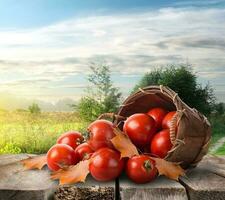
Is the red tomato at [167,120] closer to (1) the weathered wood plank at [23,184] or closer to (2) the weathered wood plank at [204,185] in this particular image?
(2) the weathered wood plank at [204,185]

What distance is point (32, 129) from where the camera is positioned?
25.7 ft

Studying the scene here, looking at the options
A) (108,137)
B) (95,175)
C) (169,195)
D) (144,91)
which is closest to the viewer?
(169,195)

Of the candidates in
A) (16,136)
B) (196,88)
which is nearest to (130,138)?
(16,136)

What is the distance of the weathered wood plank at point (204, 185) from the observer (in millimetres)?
2787

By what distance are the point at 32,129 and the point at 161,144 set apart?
491cm

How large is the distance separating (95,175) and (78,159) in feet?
1.06

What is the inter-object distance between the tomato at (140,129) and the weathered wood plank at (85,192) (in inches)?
19.8

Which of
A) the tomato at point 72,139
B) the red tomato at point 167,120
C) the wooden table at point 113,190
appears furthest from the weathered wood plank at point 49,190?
the red tomato at point 167,120

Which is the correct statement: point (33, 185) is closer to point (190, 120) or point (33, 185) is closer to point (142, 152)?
point (142, 152)

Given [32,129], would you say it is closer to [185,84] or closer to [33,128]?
[33,128]

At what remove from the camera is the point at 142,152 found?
129 inches

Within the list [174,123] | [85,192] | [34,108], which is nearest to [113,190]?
[85,192]

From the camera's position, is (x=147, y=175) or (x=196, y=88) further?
(x=196, y=88)

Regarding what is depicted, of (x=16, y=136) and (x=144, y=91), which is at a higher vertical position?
(x=144, y=91)
